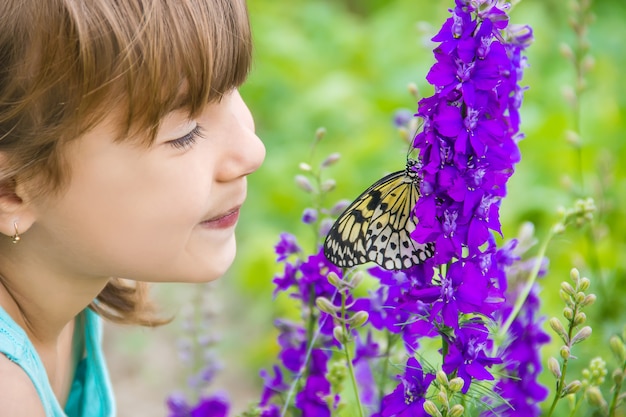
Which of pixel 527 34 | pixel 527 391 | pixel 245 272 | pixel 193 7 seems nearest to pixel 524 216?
pixel 245 272

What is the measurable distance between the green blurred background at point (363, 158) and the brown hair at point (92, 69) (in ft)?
3.21

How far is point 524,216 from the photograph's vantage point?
10.2 feet

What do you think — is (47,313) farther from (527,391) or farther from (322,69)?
(322,69)

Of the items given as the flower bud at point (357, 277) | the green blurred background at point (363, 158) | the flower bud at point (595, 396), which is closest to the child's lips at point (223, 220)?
the flower bud at point (357, 277)

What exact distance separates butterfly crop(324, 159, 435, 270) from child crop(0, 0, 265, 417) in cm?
20

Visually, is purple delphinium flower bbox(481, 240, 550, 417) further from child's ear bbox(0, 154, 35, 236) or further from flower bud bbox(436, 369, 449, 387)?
child's ear bbox(0, 154, 35, 236)

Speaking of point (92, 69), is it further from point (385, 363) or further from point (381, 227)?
point (385, 363)

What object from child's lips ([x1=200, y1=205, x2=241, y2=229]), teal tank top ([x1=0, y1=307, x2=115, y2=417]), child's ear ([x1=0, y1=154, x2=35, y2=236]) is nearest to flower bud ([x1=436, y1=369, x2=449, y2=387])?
child's lips ([x1=200, y1=205, x2=241, y2=229])

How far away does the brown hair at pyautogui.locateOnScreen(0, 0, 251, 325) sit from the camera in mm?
1206

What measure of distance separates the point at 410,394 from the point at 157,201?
1.52ft

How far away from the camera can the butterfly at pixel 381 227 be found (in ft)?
3.97

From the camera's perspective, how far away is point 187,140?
4.27 ft

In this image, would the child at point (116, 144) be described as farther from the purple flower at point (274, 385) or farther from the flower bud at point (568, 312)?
the flower bud at point (568, 312)

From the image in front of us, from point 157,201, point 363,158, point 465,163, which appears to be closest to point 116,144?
point 157,201
